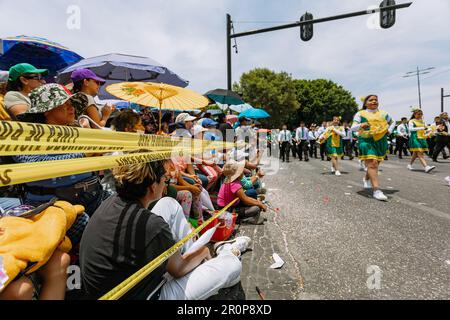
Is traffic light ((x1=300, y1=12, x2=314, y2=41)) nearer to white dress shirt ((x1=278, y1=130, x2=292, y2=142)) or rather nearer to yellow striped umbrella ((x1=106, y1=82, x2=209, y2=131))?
white dress shirt ((x1=278, y1=130, x2=292, y2=142))

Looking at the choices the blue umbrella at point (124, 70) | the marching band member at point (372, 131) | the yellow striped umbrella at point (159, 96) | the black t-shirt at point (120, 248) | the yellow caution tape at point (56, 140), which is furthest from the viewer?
Result: the marching band member at point (372, 131)

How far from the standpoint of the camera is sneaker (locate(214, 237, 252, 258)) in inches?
102

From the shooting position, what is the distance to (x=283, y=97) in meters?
39.7

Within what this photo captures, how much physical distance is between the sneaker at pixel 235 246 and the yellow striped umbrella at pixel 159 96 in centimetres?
235

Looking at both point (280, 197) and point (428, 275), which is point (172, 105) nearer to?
point (280, 197)

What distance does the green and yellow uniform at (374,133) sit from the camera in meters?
5.40

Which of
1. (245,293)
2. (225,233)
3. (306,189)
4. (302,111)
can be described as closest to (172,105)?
(225,233)

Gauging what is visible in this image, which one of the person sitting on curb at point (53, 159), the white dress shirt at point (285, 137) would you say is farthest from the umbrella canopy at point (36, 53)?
the white dress shirt at point (285, 137)

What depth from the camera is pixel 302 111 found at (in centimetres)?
4838

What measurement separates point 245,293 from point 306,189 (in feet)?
14.5

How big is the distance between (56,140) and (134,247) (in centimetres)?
69

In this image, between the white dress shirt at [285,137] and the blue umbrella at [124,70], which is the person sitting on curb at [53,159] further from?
the white dress shirt at [285,137]

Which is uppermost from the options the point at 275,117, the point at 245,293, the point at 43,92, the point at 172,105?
the point at 275,117

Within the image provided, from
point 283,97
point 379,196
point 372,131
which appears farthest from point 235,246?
point 283,97
